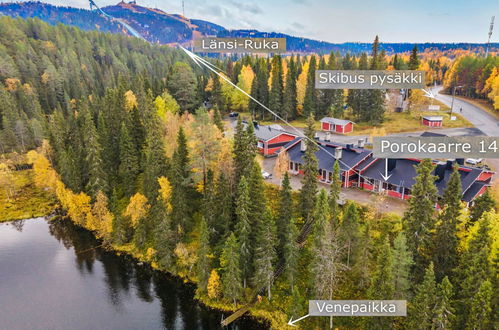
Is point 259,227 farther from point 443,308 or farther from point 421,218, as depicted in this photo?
point 443,308

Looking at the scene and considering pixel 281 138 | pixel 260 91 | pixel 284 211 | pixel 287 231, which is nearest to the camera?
pixel 287 231

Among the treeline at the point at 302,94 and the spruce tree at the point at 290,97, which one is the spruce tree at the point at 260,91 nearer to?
the treeline at the point at 302,94

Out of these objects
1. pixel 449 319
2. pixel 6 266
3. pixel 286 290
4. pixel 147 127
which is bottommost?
pixel 6 266

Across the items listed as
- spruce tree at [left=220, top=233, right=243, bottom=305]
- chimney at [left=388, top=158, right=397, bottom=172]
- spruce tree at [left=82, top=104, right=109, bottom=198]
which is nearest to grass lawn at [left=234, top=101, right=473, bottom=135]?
chimney at [left=388, top=158, right=397, bottom=172]

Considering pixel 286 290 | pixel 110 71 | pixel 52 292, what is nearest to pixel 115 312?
pixel 52 292

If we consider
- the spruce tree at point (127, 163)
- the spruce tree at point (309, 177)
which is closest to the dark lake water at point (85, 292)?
the spruce tree at point (127, 163)

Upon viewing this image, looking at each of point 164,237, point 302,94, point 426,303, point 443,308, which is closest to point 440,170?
point 426,303

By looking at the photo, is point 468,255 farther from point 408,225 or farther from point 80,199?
point 80,199
